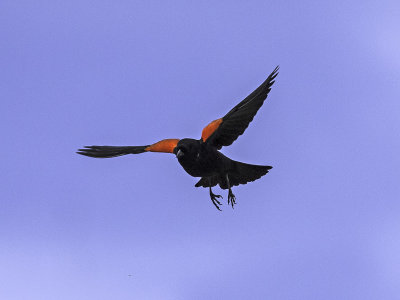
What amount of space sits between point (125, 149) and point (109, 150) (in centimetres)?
40

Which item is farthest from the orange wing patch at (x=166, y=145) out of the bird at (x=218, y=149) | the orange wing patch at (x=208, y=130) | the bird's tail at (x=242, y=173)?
the bird's tail at (x=242, y=173)

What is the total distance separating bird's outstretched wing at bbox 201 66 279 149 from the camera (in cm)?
1128

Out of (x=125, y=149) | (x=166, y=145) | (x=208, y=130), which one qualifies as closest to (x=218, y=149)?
(x=208, y=130)

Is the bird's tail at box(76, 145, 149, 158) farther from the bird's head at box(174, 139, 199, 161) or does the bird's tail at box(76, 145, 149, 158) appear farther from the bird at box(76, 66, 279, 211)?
the bird's head at box(174, 139, 199, 161)

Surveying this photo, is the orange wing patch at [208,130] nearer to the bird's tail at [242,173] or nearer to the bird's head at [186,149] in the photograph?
the bird's head at [186,149]

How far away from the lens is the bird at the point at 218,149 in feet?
35.4

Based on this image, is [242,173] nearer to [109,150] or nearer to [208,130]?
[208,130]

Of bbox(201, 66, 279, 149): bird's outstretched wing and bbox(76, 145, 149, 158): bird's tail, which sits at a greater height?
bbox(76, 145, 149, 158): bird's tail

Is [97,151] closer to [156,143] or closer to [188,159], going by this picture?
[156,143]

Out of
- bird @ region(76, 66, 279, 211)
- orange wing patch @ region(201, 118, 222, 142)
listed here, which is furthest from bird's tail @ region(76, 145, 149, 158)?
orange wing patch @ region(201, 118, 222, 142)

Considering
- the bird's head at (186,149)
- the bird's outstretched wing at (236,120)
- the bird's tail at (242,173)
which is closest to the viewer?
the bird's head at (186,149)

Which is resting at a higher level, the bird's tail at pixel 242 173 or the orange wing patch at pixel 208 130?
the orange wing patch at pixel 208 130

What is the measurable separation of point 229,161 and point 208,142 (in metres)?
0.75

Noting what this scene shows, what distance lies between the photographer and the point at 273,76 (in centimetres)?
1124
